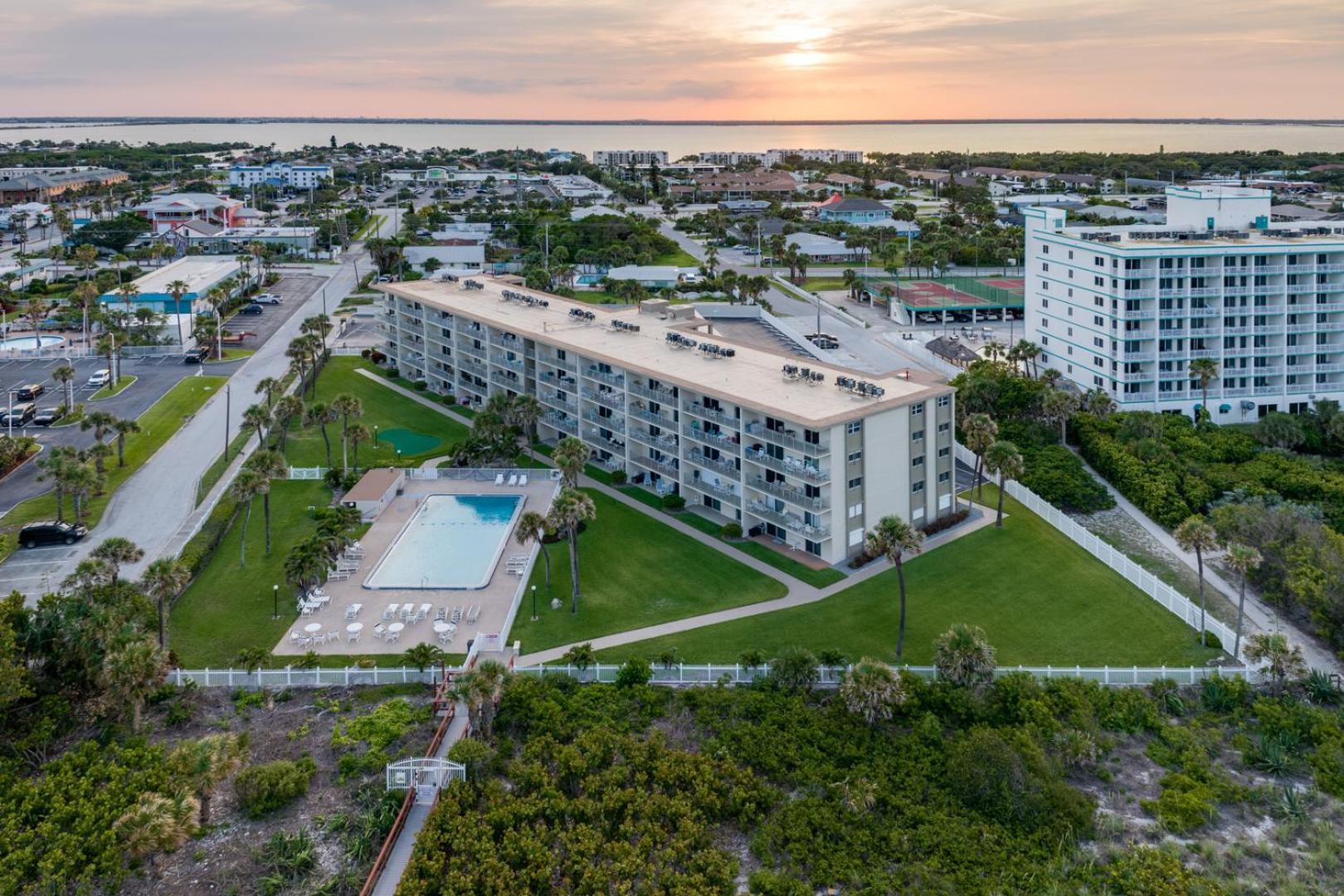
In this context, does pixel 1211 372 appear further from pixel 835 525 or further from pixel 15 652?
pixel 15 652

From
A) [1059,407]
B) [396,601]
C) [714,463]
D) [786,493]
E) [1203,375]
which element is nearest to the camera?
[396,601]

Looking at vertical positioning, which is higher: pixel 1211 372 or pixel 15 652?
pixel 1211 372

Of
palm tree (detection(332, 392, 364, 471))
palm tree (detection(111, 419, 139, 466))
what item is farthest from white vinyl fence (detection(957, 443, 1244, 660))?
palm tree (detection(111, 419, 139, 466))

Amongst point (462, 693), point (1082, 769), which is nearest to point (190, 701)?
point (462, 693)

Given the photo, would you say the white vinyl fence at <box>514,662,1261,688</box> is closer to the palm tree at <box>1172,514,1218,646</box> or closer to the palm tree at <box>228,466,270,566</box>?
the palm tree at <box>1172,514,1218,646</box>

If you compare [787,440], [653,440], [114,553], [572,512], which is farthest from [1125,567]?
[114,553]

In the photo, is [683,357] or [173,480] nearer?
[173,480]

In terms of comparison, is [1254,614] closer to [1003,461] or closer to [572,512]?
[1003,461]
